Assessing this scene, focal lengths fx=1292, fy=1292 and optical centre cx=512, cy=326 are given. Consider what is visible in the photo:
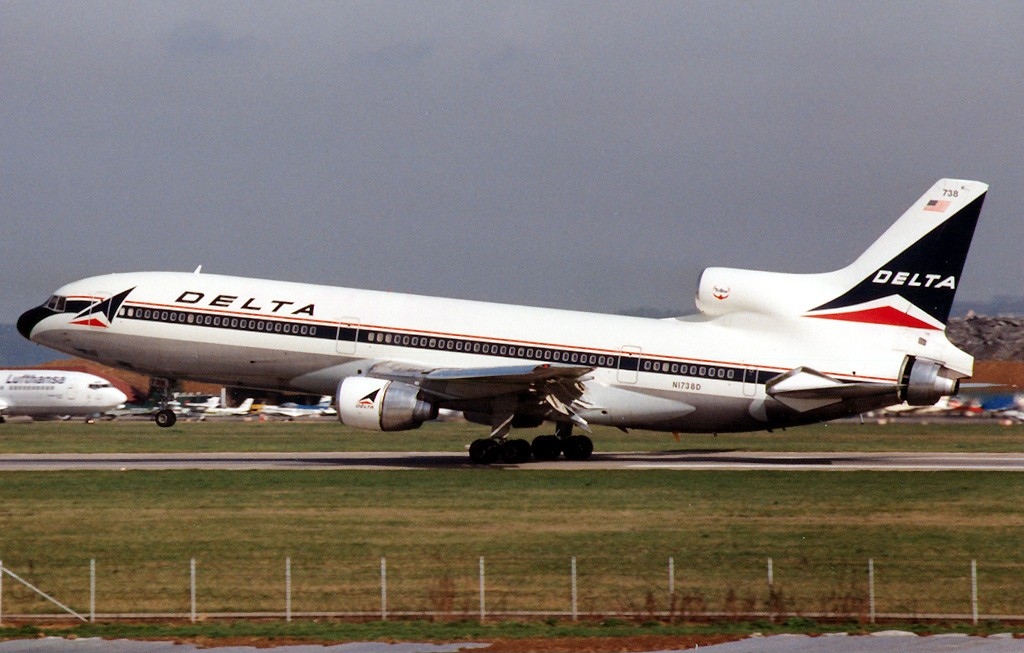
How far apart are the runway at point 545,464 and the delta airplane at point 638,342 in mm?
1612

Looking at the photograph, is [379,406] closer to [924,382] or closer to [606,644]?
[924,382]

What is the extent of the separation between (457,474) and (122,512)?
11.7 meters

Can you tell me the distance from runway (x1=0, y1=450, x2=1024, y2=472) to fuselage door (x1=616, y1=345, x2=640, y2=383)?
117 inches

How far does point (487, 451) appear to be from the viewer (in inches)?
1738

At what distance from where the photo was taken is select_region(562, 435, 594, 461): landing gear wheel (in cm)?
4628

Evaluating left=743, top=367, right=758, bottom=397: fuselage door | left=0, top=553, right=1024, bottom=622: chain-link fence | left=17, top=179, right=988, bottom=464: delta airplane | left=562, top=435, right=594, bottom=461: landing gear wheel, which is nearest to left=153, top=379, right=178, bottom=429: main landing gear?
left=17, top=179, right=988, bottom=464: delta airplane

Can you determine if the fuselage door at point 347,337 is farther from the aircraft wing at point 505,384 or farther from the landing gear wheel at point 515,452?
the landing gear wheel at point 515,452

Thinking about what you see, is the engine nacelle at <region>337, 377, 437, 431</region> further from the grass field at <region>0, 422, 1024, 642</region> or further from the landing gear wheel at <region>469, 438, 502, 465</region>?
the landing gear wheel at <region>469, 438, 502, 465</region>

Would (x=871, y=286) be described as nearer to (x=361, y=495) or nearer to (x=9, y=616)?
(x=361, y=495)

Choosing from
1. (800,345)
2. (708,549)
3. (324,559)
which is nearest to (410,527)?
(324,559)

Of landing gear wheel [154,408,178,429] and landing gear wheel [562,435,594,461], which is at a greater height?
landing gear wheel [154,408,178,429]

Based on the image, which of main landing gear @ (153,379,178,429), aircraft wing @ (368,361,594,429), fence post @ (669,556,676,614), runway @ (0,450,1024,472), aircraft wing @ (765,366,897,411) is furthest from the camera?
main landing gear @ (153,379,178,429)

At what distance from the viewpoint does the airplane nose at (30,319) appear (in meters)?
48.2

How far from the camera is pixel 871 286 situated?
4503 cm
